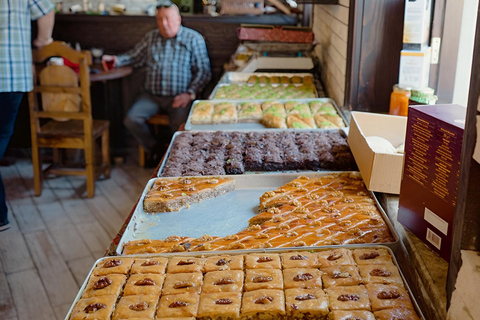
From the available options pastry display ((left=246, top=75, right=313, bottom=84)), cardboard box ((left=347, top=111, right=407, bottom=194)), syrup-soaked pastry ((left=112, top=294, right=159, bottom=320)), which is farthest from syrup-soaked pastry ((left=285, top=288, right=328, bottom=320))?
pastry display ((left=246, top=75, right=313, bottom=84))

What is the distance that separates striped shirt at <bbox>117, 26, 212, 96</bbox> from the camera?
5.17 m

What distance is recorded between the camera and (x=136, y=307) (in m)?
1.47

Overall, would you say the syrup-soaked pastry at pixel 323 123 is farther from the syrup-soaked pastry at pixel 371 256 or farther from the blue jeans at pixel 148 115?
the blue jeans at pixel 148 115

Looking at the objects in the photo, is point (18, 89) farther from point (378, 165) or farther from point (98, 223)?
point (378, 165)

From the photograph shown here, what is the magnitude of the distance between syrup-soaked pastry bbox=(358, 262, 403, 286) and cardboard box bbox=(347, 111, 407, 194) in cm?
54

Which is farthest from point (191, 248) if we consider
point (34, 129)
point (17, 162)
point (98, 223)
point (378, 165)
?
point (17, 162)

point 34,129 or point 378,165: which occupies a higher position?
point 378,165

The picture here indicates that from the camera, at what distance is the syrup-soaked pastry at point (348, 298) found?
1.43 meters

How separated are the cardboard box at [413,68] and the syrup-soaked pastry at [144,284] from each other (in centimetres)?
186

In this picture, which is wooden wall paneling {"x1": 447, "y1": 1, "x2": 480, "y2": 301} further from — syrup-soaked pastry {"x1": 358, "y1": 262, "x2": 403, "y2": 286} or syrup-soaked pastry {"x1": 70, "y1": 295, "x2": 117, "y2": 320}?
syrup-soaked pastry {"x1": 70, "y1": 295, "x2": 117, "y2": 320}

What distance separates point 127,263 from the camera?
5.48ft

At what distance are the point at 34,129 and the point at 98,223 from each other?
1.06 m

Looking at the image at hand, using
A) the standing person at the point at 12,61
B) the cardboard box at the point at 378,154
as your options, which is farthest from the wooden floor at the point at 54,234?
the cardboard box at the point at 378,154

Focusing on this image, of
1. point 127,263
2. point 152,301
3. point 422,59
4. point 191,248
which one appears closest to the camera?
point 152,301
